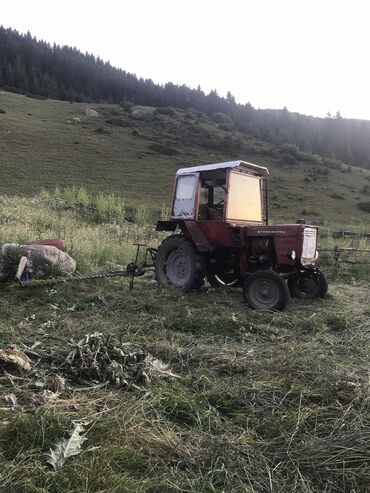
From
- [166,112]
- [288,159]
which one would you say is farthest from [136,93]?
[288,159]

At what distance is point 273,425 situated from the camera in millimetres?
3357

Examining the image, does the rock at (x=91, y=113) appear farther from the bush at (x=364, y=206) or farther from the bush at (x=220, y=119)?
the bush at (x=364, y=206)

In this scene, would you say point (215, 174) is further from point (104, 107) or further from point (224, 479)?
point (104, 107)

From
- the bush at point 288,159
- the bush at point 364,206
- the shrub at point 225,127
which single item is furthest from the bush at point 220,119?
the bush at point 364,206

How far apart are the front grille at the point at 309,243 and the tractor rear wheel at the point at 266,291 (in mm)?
A: 871

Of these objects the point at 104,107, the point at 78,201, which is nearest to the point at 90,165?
the point at 78,201

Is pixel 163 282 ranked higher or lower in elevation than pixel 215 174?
lower

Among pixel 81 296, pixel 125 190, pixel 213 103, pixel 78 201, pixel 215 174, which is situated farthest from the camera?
pixel 213 103

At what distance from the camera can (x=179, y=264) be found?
8.99 m

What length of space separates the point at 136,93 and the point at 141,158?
60.5 metres

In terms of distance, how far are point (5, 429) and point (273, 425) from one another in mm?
1741

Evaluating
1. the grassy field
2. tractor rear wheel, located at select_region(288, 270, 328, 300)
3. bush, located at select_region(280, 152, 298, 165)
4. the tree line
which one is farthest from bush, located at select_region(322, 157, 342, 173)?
the grassy field

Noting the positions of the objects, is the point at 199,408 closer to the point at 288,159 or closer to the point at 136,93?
→ the point at 288,159

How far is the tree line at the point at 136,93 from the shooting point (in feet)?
283
